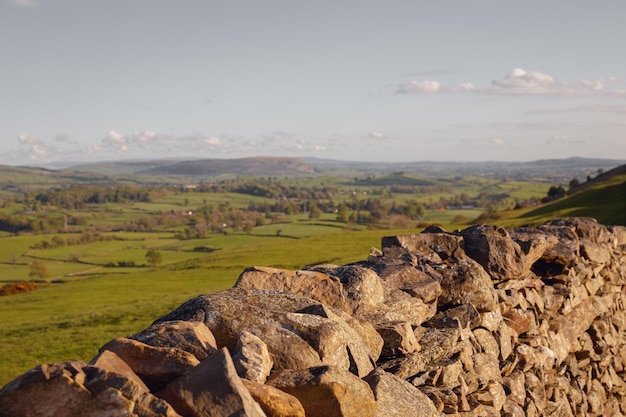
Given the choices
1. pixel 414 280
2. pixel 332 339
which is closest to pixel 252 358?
pixel 332 339

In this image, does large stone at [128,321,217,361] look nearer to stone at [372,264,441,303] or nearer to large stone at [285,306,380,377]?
large stone at [285,306,380,377]

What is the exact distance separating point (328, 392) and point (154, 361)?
6.40 feet

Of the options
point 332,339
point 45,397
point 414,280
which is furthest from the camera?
point 414,280

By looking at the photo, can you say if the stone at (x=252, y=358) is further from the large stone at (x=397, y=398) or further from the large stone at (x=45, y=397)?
the large stone at (x=45, y=397)

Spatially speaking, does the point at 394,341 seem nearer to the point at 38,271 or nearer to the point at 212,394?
the point at 212,394

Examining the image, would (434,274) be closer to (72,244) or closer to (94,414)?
(94,414)

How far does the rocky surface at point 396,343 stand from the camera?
5.25m

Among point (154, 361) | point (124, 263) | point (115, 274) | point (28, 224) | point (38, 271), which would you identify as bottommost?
point (28, 224)

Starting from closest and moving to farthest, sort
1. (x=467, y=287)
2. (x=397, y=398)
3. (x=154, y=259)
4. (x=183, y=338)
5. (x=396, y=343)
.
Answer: (x=183, y=338) < (x=397, y=398) < (x=396, y=343) < (x=467, y=287) < (x=154, y=259)

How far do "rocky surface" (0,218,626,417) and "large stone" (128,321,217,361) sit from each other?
0.02 metres

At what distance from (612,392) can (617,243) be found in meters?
5.32

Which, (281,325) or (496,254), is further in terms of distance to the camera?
(496,254)

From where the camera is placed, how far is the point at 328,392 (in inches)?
233

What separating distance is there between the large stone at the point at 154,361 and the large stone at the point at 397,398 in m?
2.28
